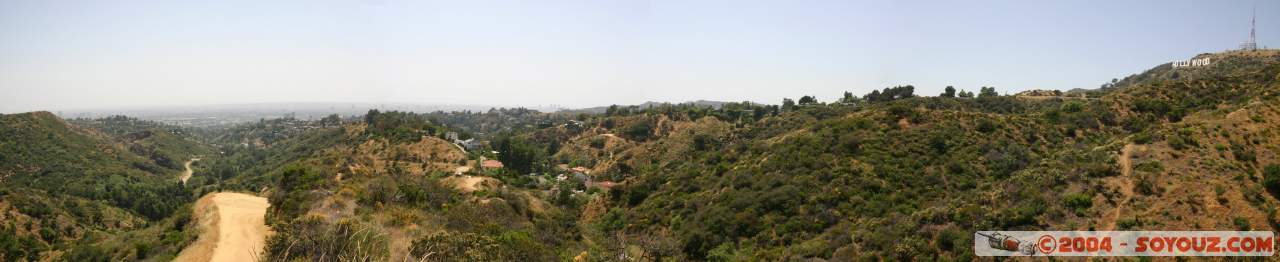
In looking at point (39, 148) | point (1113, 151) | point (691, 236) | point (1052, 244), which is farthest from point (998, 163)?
point (39, 148)

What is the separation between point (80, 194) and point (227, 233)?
52.4 meters

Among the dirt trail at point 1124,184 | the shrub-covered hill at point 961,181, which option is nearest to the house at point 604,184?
the shrub-covered hill at point 961,181

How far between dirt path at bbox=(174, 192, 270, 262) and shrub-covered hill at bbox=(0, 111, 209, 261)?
117 centimetres

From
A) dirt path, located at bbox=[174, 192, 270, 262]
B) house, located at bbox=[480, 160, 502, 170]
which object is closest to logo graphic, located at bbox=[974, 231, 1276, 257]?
dirt path, located at bbox=[174, 192, 270, 262]

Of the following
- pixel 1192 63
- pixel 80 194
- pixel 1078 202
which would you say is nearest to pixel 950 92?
pixel 1192 63

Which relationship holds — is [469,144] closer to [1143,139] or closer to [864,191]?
[864,191]

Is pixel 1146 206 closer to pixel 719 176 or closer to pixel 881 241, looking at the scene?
pixel 881 241

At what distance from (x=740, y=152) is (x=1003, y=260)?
1171 inches

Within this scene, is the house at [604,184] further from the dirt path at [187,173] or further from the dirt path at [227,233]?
the dirt path at [187,173]

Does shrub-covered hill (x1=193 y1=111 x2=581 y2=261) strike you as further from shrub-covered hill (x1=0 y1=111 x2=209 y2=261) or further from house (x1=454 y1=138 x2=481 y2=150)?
house (x1=454 y1=138 x2=481 y2=150)

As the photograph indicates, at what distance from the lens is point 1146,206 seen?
1614cm

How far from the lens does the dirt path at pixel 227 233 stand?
65.3ft

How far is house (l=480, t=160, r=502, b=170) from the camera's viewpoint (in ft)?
184

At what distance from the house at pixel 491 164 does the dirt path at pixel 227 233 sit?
2681cm
